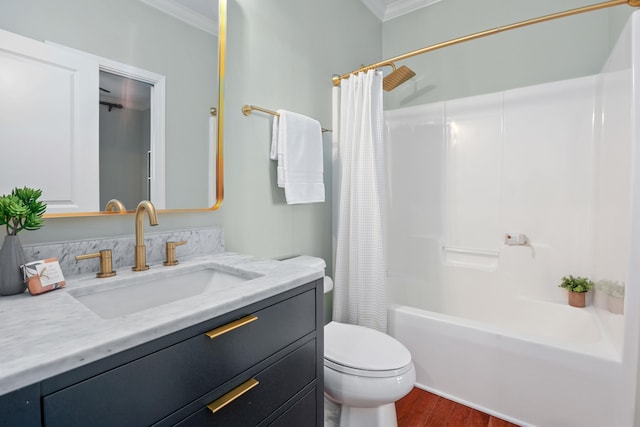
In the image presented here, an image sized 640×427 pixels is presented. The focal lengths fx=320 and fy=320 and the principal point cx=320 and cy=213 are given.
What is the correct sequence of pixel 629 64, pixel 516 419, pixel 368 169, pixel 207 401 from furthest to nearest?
pixel 368 169
pixel 516 419
pixel 629 64
pixel 207 401

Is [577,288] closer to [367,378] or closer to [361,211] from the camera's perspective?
[361,211]

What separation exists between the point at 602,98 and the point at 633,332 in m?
1.29

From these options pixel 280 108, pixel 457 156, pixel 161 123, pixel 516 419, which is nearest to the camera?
pixel 161 123

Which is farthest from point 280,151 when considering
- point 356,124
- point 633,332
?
point 633,332

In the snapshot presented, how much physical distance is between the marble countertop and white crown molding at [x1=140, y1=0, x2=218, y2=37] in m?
0.98

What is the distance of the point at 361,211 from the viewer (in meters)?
1.80

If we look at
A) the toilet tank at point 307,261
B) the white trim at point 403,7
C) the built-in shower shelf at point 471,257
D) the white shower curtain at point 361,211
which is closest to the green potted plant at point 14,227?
the toilet tank at point 307,261

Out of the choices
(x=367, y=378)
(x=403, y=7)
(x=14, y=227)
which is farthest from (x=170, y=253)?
(x=403, y=7)

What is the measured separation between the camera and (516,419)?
1526mm

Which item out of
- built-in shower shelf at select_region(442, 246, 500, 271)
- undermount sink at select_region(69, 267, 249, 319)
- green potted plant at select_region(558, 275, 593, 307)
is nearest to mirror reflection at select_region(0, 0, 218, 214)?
undermount sink at select_region(69, 267, 249, 319)

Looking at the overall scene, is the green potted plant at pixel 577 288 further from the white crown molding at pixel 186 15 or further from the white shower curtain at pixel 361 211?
the white crown molding at pixel 186 15

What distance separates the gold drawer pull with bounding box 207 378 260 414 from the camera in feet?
2.29

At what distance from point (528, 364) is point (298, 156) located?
4.80 ft

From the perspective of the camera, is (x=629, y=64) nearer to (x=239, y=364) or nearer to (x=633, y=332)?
(x=633, y=332)
